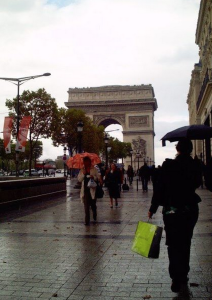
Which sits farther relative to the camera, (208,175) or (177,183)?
(208,175)

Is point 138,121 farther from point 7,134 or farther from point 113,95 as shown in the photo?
point 7,134

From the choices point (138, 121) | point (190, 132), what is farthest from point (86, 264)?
point (138, 121)

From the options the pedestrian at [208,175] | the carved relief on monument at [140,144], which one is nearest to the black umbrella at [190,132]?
the pedestrian at [208,175]

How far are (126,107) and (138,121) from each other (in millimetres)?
3895

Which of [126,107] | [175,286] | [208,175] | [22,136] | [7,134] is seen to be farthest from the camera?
[126,107]

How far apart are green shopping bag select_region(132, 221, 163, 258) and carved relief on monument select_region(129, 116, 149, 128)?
8433cm

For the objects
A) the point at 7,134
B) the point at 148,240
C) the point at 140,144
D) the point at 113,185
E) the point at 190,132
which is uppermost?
the point at 140,144

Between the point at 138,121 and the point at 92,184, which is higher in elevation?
the point at 138,121

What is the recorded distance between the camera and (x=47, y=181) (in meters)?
20.5

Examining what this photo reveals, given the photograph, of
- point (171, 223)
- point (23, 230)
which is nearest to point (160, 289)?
point (171, 223)

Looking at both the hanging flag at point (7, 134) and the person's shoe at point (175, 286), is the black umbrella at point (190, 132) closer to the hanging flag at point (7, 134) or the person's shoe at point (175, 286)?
the person's shoe at point (175, 286)

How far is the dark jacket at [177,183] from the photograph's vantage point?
5547 millimetres

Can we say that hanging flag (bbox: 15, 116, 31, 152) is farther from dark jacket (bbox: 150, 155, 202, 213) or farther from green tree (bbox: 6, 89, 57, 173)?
dark jacket (bbox: 150, 155, 202, 213)

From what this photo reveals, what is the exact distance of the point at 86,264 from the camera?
6.85m
